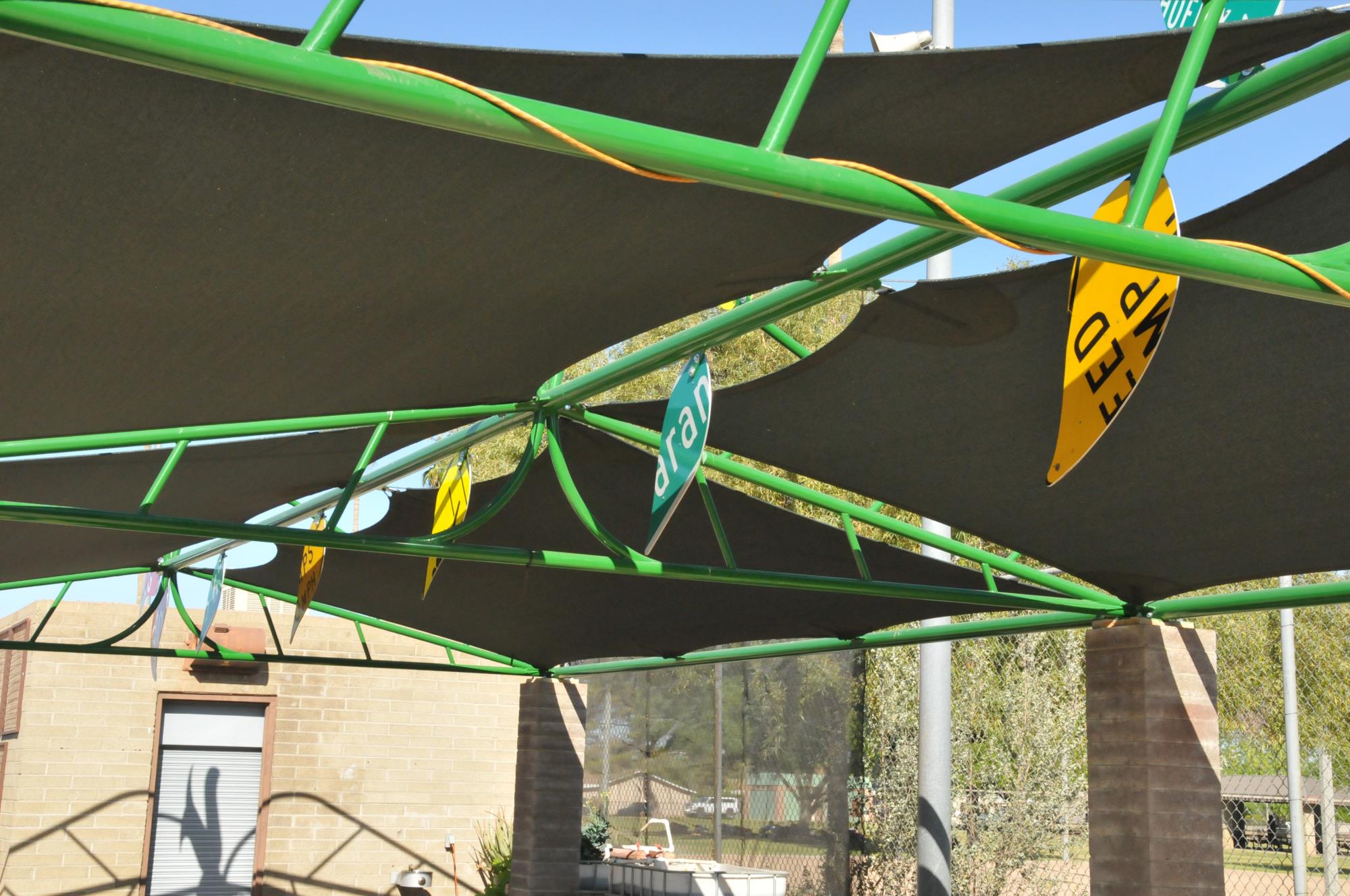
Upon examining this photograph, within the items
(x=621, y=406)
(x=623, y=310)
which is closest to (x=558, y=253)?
(x=623, y=310)

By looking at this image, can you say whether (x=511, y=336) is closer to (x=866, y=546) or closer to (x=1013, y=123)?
(x=1013, y=123)

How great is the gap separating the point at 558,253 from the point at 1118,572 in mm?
4046

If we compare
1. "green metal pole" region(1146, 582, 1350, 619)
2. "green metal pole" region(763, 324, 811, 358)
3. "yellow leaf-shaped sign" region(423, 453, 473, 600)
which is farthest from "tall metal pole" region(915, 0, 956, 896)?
"yellow leaf-shaped sign" region(423, 453, 473, 600)

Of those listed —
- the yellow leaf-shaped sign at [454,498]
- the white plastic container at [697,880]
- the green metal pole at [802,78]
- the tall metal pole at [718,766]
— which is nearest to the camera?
the green metal pole at [802,78]

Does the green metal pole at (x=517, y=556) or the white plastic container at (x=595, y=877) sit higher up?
the green metal pole at (x=517, y=556)

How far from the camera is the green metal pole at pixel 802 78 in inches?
92.5

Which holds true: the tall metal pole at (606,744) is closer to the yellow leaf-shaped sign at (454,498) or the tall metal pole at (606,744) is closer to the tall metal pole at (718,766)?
the tall metal pole at (718,766)

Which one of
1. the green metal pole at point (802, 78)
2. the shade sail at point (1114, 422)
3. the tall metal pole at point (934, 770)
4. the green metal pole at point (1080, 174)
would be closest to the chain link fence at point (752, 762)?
the tall metal pole at point (934, 770)

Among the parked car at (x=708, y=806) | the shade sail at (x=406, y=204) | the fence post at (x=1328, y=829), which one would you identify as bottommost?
the parked car at (x=708, y=806)

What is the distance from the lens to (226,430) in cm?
535

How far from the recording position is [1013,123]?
3.28m

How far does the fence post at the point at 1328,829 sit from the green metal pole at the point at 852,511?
126 cm

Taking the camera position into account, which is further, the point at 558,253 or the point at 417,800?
the point at 417,800

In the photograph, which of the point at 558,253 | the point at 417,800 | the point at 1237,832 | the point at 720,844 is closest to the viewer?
the point at 558,253
